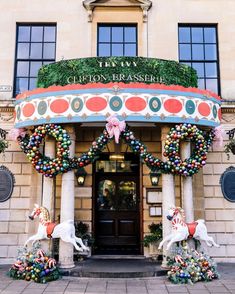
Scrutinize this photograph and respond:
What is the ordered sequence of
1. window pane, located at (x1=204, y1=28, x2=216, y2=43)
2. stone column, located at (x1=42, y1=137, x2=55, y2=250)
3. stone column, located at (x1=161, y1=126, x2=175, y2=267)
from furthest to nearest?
window pane, located at (x1=204, y1=28, x2=216, y2=43) → stone column, located at (x1=42, y1=137, x2=55, y2=250) → stone column, located at (x1=161, y1=126, x2=175, y2=267)

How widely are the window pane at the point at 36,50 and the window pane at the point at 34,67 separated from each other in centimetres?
24

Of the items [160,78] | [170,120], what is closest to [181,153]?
[170,120]

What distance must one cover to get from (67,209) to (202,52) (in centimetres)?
777

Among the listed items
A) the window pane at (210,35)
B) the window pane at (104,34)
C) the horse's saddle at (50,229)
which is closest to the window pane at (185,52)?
the window pane at (210,35)

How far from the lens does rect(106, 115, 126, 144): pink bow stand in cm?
920

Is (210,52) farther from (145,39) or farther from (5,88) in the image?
(5,88)

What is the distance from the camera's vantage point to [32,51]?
42.3ft

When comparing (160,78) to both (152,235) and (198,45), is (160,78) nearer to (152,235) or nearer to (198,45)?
(198,45)

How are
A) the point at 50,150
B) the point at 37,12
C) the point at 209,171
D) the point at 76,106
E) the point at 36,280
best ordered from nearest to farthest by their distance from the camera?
1. the point at 36,280
2. the point at 76,106
3. the point at 50,150
4. the point at 209,171
5. the point at 37,12

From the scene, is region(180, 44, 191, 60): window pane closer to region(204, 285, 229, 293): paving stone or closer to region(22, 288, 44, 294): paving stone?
region(204, 285, 229, 293): paving stone

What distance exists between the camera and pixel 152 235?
1114cm

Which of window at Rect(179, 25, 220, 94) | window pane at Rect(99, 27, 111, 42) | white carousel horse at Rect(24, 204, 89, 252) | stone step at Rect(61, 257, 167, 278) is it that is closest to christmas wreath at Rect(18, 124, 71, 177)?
white carousel horse at Rect(24, 204, 89, 252)

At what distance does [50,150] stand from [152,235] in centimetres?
426

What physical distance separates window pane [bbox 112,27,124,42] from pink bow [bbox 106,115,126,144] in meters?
4.88
